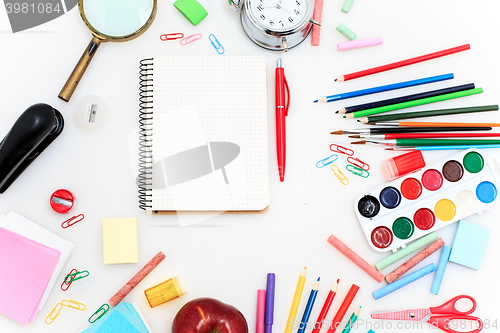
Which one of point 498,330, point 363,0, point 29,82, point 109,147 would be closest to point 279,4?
point 363,0

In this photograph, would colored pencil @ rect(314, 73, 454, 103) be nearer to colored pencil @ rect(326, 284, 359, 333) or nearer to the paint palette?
the paint palette

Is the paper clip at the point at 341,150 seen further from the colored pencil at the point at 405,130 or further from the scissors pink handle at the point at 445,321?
the scissors pink handle at the point at 445,321

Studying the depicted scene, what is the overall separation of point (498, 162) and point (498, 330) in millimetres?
488

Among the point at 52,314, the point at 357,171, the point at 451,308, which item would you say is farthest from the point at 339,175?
the point at 52,314

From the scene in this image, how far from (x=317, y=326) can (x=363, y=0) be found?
38.2 inches

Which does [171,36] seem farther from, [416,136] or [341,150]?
[416,136]

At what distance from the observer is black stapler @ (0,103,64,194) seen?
3.34 feet

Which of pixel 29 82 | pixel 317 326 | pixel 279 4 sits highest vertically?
pixel 279 4

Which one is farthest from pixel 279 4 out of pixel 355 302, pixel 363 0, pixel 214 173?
pixel 355 302

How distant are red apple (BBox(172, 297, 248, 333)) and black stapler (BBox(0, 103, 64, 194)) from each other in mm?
589

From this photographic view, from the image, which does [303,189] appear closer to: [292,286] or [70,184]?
[292,286]

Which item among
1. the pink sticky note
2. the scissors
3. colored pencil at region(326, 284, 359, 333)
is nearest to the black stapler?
the pink sticky note

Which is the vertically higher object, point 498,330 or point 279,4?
point 279,4

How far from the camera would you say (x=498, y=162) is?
3.80 feet
